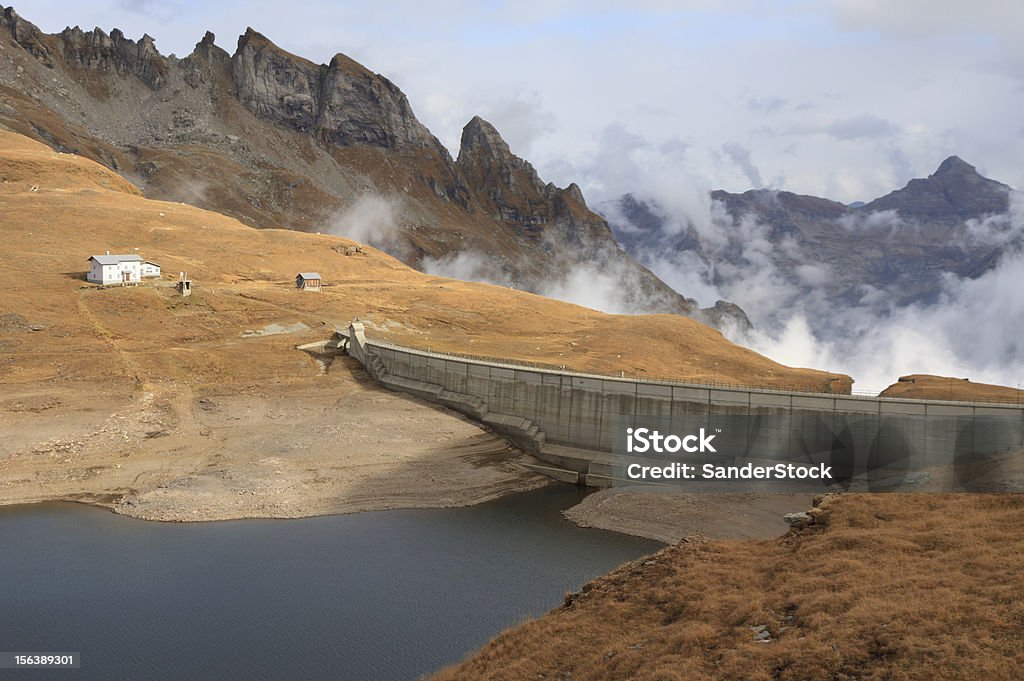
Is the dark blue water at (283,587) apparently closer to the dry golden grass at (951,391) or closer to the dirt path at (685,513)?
the dirt path at (685,513)

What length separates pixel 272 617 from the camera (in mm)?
45719

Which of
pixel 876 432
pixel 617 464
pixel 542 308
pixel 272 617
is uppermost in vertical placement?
pixel 542 308

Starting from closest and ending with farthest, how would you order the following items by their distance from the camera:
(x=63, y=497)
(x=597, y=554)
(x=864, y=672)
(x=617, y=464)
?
1. (x=864, y=672)
2. (x=597, y=554)
3. (x=63, y=497)
4. (x=617, y=464)

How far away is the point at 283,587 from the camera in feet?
164

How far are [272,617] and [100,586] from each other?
1235 centimetres

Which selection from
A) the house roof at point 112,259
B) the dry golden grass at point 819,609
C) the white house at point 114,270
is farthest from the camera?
the white house at point 114,270

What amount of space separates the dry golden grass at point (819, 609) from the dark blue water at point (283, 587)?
27.6 feet

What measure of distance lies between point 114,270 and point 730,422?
8918 cm

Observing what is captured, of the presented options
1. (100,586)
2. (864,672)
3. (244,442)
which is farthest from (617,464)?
(864,672)

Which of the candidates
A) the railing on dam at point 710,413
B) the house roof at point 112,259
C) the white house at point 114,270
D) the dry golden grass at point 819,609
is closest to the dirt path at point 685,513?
the railing on dam at point 710,413

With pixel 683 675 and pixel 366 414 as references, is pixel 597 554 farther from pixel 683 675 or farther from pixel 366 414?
pixel 366 414

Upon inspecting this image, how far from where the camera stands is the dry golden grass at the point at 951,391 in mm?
75438

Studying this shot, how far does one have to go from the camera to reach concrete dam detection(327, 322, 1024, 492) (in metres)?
62.0

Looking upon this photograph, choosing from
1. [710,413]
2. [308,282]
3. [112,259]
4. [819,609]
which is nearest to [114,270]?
[112,259]
